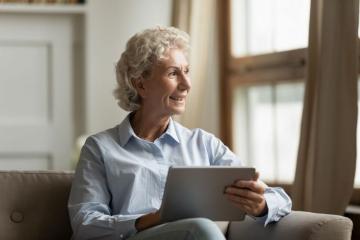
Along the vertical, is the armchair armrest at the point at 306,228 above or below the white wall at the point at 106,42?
below

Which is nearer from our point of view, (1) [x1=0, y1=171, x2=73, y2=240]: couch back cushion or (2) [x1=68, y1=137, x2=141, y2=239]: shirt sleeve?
(2) [x1=68, y1=137, x2=141, y2=239]: shirt sleeve

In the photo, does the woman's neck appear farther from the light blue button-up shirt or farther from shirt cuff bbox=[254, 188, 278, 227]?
shirt cuff bbox=[254, 188, 278, 227]

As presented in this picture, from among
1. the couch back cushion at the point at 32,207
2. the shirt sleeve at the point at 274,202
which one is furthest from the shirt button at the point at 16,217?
the shirt sleeve at the point at 274,202

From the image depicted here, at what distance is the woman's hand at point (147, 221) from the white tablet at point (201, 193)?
2 centimetres

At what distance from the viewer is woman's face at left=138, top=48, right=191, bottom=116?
7.54ft

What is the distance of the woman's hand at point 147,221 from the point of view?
2.03 meters

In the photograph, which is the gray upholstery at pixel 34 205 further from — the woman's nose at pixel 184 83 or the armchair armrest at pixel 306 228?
the woman's nose at pixel 184 83

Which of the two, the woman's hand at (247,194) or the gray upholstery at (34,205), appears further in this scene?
the gray upholstery at (34,205)

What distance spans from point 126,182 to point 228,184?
1.25ft

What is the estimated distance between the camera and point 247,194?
1988mm

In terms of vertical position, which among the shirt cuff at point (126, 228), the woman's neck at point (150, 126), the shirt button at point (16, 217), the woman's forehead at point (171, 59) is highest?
the woman's forehead at point (171, 59)

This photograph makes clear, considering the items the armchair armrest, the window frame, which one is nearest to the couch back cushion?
the armchair armrest

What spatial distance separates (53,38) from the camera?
14.8 ft

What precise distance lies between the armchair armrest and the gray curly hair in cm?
56
